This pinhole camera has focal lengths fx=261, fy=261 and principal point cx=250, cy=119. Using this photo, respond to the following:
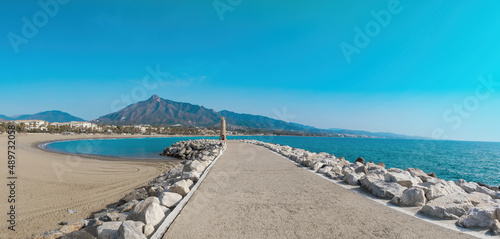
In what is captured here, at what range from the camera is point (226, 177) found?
806 cm

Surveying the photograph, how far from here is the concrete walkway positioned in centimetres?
372

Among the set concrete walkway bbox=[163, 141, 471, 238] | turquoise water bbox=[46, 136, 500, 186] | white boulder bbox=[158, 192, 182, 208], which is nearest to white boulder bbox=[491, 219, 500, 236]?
concrete walkway bbox=[163, 141, 471, 238]

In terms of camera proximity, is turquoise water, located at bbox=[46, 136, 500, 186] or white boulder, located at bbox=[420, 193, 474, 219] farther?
turquoise water, located at bbox=[46, 136, 500, 186]

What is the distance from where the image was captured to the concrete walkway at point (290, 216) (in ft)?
12.2

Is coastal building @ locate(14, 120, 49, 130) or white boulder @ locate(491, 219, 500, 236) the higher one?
coastal building @ locate(14, 120, 49, 130)

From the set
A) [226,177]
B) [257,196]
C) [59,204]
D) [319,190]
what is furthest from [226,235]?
[59,204]

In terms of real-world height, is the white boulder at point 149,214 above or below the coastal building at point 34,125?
below

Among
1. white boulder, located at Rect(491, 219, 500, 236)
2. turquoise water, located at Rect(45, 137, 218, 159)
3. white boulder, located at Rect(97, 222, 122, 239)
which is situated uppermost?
white boulder, located at Rect(491, 219, 500, 236)

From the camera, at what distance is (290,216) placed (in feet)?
14.6

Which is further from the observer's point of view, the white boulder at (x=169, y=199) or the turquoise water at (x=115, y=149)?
the turquoise water at (x=115, y=149)

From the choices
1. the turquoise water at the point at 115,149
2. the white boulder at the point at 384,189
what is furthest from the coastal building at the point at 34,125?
the white boulder at the point at 384,189

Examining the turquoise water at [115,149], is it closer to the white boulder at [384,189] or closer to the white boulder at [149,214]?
the white boulder at [149,214]

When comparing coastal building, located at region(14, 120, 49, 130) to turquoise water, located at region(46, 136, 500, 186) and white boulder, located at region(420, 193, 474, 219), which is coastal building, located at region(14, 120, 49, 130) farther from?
white boulder, located at region(420, 193, 474, 219)

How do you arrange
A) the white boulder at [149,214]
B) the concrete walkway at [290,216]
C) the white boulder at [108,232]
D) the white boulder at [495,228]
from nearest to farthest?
the white boulder at [108,232] < the white boulder at [495,228] < the concrete walkway at [290,216] < the white boulder at [149,214]
